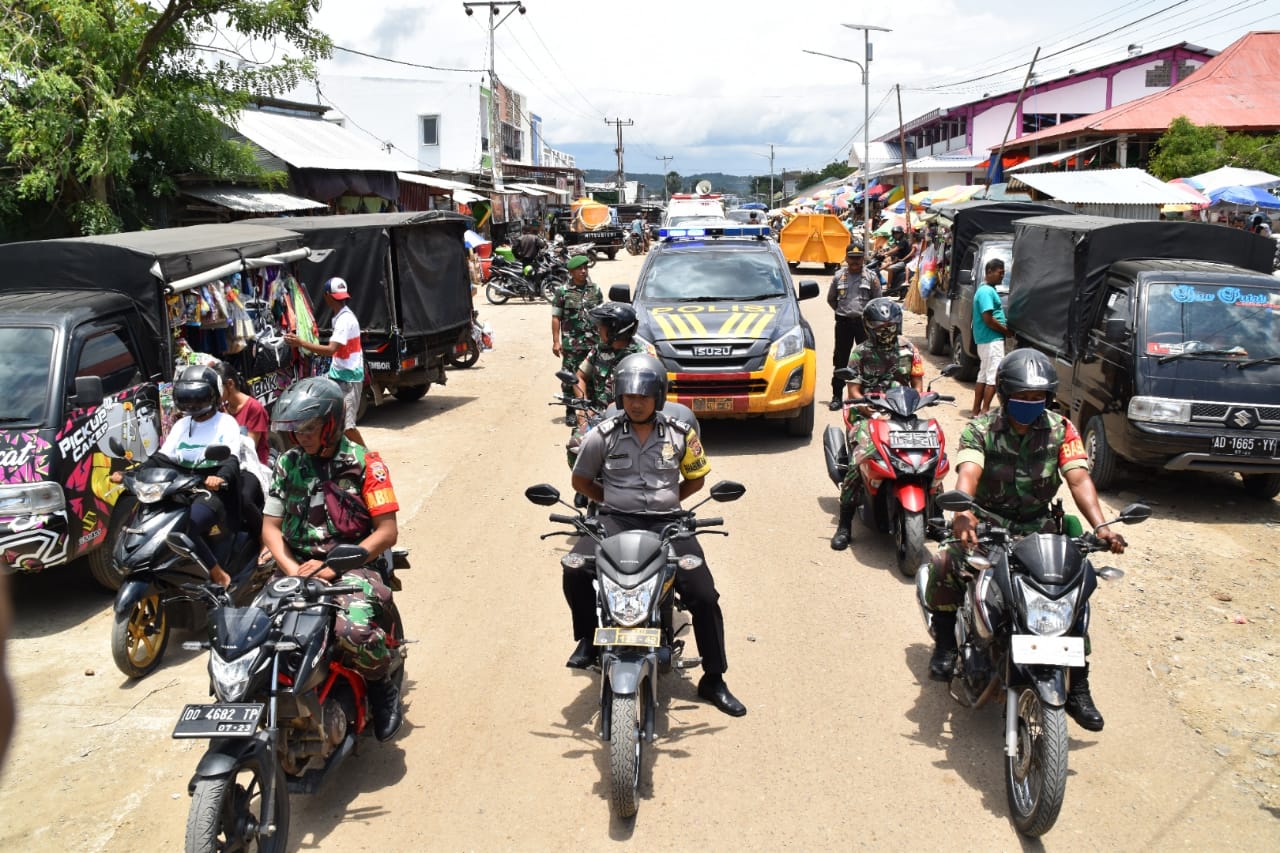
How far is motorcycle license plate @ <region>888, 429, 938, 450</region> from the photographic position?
684 centimetres

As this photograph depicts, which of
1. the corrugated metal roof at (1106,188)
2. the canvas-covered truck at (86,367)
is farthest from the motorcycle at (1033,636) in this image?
the corrugated metal roof at (1106,188)

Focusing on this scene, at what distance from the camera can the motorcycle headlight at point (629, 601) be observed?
4.16 m

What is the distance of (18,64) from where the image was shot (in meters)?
12.3

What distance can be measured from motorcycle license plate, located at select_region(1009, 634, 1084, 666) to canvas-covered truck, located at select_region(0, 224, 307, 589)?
5.28 metres

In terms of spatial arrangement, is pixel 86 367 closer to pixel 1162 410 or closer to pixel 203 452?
pixel 203 452

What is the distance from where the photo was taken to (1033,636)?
3.87 meters

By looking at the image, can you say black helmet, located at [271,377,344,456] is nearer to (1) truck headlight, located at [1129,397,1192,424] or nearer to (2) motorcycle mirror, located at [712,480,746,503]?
(2) motorcycle mirror, located at [712,480,746,503]

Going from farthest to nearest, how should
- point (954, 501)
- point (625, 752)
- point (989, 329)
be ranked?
point (989, 329) < point (954, 501) < point (625, 752)

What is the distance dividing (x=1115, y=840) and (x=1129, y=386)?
209 inches

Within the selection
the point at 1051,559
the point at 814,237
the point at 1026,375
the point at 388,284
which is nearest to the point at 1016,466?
the point at 1026,375

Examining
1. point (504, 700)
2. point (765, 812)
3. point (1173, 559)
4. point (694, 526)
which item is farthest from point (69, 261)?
point (1173, 559)

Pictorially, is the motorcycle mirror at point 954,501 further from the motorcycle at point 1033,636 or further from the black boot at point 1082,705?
the black boot at point 1082,705

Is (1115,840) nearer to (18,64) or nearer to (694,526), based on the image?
(694,526)

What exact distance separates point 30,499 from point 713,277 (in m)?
7.20
